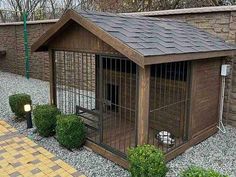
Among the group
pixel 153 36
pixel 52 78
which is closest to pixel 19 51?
pixel 52 78

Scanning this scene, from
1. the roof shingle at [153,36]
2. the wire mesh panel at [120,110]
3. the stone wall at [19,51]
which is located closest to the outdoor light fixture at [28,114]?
the wire mesh panel at [120,110]

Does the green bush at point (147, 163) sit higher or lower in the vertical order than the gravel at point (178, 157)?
higher

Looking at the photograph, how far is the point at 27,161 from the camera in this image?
4781 millimetres

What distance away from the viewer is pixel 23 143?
5.54 meters

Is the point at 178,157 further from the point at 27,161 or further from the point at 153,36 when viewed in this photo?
the point at 27,161

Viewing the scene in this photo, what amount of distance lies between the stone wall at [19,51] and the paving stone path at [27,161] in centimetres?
674

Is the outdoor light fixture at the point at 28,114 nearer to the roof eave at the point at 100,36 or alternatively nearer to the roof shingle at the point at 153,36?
the roof eave at the point at 100,36

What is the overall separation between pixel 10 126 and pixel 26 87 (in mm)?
4635

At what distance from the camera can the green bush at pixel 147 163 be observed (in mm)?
3697

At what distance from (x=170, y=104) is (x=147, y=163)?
5.10 ft

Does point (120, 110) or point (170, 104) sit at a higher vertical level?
point (170, 104)

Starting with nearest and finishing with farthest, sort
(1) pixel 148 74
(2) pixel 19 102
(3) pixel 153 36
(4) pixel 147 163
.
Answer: (4) pixel 147 163, (1) pixel 148 74, (3) pixel 153 36, (2) pixel 19 102

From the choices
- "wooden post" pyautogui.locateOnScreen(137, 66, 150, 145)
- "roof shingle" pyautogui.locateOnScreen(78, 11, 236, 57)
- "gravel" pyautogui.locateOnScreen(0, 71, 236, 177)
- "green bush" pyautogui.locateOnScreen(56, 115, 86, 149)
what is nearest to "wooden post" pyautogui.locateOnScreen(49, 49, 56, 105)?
"gravel" pyautogui.locateOnScreen(0, 71, 236, 177)

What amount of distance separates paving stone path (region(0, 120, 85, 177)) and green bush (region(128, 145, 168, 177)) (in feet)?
3.41
